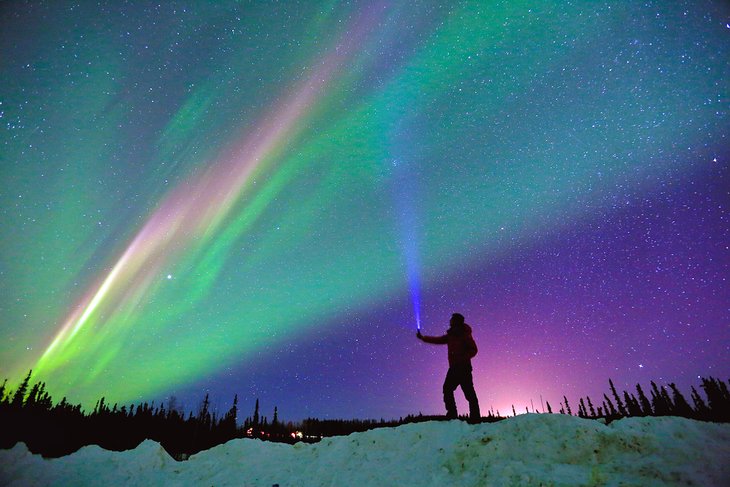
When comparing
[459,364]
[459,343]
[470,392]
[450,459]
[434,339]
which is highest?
[434,339]

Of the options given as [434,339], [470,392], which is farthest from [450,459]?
[434,339]

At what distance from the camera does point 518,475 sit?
22.2 feet

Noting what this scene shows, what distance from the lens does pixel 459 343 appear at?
34.8 ft

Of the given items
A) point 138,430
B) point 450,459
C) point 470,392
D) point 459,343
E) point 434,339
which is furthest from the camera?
point 138,430

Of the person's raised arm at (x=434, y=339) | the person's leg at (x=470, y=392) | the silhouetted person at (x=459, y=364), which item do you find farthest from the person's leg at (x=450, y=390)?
the person's raised arm at (x=434, y=339)

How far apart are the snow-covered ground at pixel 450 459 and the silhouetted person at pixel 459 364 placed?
Answer: 0.91 metres

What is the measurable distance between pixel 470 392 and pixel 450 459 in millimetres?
2455

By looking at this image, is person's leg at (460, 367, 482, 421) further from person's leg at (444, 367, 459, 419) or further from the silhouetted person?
person's leg at (444, 367, 459, 419)

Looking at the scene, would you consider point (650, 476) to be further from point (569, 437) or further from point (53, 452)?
point (53, 452)

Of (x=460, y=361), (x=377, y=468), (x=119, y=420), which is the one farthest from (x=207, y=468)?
(x=119, y=420)

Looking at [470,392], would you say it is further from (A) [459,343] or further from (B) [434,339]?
(B) [434,339]

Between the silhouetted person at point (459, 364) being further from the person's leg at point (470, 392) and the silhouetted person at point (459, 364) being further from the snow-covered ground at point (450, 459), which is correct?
the snow-covered ground at point (450, 459)

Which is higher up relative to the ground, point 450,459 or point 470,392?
point 470,392

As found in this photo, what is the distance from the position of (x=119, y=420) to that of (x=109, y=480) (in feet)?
47.5
